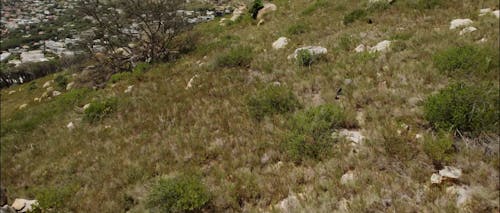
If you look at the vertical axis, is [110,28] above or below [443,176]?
below

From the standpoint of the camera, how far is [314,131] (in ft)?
19.0

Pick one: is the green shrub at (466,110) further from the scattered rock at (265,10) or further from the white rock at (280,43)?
the scattered rock at (265,10)

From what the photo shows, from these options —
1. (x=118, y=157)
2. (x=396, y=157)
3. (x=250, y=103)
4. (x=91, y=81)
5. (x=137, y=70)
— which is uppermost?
(x=396, y=157)

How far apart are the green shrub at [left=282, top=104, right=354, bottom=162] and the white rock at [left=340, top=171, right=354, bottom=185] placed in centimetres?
63

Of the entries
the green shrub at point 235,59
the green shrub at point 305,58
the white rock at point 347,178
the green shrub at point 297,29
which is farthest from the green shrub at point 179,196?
the green shrub at point 297,29

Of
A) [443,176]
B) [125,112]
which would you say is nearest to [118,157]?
[125,112]

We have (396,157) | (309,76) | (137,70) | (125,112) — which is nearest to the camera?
(396,157)

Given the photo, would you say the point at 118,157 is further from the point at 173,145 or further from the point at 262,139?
the point at 262,139

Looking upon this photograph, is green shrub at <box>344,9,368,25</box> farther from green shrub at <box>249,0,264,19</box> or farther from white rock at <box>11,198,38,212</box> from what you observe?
white rock at <box>11,198,38,212</box>

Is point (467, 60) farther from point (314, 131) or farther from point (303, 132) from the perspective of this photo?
point (303, 132)

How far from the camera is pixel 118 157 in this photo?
24.1 ft

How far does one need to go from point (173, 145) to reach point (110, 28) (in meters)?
13.2

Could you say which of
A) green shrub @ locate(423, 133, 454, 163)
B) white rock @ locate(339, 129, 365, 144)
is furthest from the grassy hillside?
white rock @ locate(339, 129, 365, 144)

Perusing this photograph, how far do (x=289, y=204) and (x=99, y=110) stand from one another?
9086 mm
